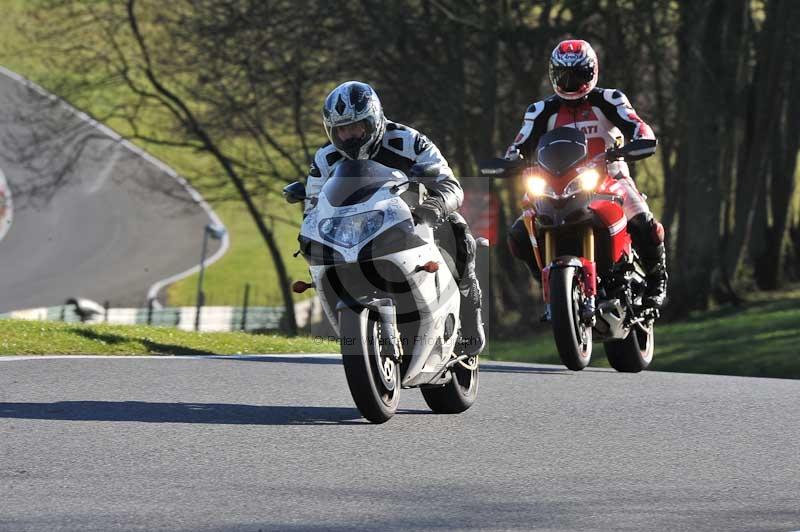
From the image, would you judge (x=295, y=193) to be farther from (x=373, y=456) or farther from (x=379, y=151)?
(x=373, y=456)

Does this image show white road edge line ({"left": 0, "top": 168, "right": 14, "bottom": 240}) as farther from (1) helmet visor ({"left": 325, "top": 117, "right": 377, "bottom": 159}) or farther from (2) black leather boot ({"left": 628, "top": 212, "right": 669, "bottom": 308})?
(1) helmet visor ({"left": 325, "top": 117, "right": 377, "bottom": 159})

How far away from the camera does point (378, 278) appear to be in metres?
8.02

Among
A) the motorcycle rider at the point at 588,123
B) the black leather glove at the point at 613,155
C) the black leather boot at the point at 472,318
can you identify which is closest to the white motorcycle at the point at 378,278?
the black leather boot at the point at 472,318

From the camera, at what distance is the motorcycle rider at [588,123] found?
11344 millimetres

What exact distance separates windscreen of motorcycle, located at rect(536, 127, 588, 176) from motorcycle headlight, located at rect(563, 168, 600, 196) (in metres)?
0.10

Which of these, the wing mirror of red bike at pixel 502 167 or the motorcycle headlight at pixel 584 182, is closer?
the motorcycle headlight at pixel 584 182

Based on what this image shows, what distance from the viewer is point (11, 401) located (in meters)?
8.89

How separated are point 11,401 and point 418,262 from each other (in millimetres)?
2579

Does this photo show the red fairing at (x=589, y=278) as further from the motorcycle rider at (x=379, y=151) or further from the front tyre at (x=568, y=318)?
the motorcycle rider at (x=379, y=151)

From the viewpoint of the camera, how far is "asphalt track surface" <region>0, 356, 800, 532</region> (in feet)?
19.5

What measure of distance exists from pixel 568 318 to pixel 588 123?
5.52 feet

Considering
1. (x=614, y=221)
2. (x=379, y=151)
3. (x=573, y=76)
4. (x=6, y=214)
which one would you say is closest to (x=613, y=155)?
(x=614, y=221)

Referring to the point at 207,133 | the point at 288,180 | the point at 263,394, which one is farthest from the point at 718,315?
the point at 263,394

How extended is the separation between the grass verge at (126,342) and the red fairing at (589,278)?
3779 millimetres
